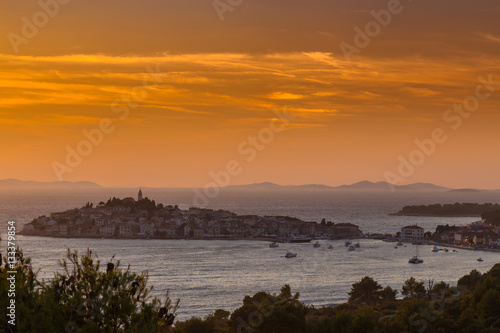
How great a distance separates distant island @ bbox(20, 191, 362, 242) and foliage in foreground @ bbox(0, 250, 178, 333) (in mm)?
54230

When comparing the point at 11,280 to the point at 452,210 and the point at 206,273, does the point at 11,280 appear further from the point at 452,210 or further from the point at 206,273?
the point at 452,210

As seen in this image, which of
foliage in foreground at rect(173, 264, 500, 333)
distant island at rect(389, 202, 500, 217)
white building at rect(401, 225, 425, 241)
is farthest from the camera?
distant island at rect(389, 202, 500, 217)

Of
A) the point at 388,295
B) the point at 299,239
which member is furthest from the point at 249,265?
the point at 299,239

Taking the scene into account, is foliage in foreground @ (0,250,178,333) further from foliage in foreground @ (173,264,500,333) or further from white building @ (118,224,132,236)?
white building @ (118,224,132,236)

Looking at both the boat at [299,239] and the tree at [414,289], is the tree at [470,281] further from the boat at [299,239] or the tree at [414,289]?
the boat at [299,239]

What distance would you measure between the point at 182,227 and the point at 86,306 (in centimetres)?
6000

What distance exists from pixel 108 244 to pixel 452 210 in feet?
231

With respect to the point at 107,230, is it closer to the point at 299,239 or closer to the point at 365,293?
the point at 299,239

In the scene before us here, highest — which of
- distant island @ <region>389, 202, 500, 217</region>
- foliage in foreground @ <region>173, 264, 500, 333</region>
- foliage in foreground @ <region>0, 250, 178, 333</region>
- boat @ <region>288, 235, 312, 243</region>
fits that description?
distant island @ <region>389, 202, 500, 217</region>

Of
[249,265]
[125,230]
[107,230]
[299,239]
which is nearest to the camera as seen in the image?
[249,265]

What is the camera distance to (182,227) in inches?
2584

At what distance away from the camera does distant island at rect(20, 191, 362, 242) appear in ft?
207

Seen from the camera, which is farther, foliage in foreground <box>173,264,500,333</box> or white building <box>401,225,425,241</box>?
white building <box>401,225,425,241</box>

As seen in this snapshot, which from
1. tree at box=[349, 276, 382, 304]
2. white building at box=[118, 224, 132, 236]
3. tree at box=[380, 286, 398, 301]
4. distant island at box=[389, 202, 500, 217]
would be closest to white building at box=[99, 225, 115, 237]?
white building at box=[118, 224, 132, 236]
